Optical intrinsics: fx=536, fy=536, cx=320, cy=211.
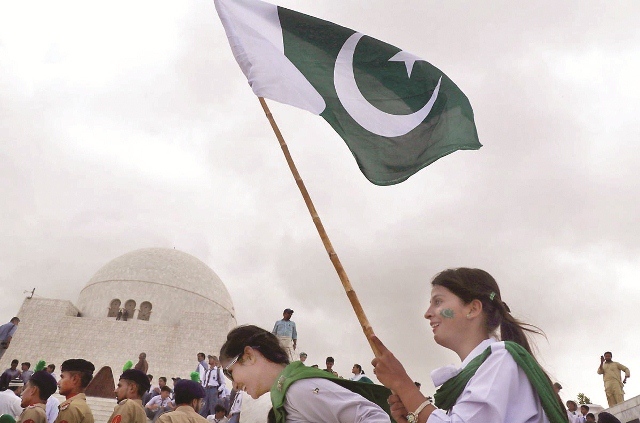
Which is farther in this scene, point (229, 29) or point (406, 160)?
point (229, 29)

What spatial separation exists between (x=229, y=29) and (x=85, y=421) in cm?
283

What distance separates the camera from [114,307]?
26.5 m

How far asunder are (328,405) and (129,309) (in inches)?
1038

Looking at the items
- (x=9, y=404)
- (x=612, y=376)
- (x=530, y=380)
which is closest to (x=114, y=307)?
(x=9, y=404)

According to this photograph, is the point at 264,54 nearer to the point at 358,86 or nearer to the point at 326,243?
the point at 358,86

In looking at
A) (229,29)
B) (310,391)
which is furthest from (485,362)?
(229,29)

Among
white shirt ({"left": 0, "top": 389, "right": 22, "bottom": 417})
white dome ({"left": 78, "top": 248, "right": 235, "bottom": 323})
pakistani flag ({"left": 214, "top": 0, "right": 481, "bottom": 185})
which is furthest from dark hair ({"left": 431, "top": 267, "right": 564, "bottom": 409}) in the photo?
white dome ({"left": 78, "top": 248, "right": 235, "bottom": 323})

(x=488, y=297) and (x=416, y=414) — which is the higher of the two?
(x=488, y=297)

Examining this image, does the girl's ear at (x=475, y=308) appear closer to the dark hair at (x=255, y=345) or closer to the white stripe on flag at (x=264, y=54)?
the dark hair at (x=255, y=345)

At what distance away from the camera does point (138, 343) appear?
915 inches

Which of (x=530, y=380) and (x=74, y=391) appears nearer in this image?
(x=530, y=380)

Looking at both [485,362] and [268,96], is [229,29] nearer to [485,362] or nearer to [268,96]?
[268,96]

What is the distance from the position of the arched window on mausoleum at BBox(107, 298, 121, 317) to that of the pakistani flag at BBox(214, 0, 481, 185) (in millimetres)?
25579

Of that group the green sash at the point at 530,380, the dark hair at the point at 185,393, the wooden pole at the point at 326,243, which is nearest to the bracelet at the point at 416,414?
the green sash at the point at 530,380
